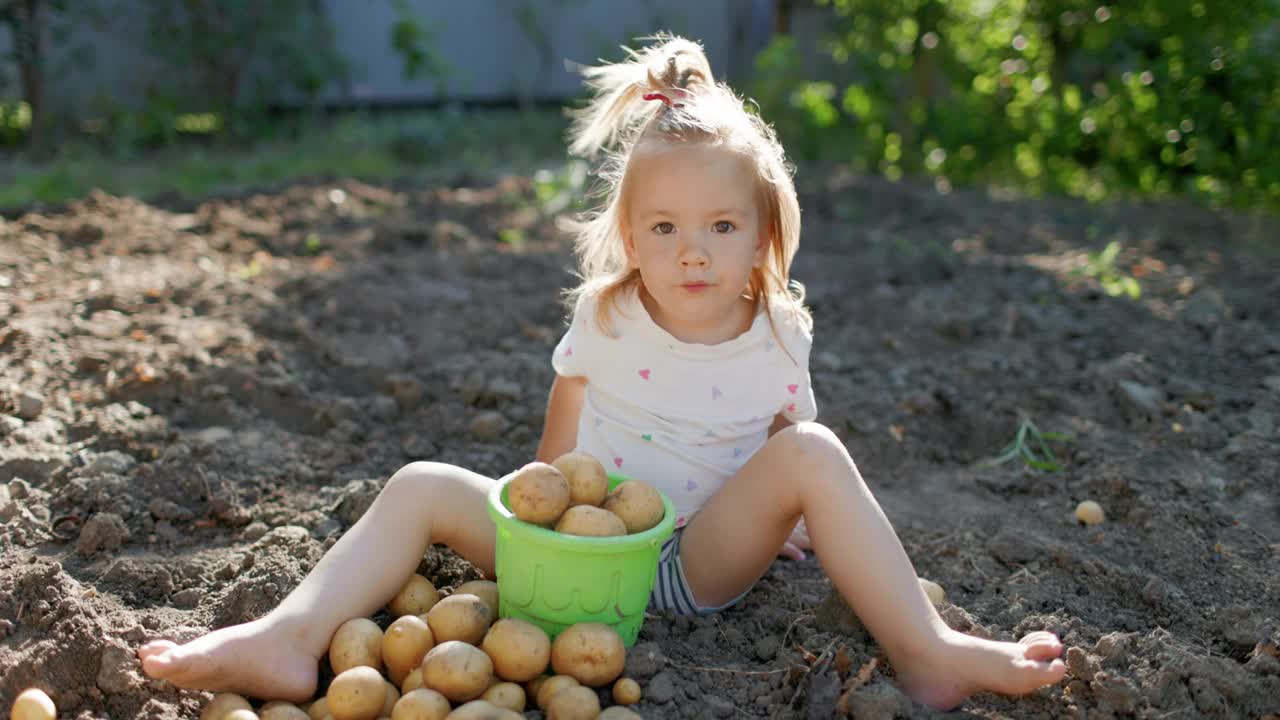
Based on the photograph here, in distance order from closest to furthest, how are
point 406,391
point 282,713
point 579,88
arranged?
point 282,713 → point 406,391 → point 579,88

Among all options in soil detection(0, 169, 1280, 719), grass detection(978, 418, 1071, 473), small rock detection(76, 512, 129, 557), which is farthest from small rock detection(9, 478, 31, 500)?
grass detection(978, 418, 1071, 473)

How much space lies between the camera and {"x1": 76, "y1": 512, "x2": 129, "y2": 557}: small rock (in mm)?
2645

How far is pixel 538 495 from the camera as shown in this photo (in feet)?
6.92

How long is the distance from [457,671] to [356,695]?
0.18 meters

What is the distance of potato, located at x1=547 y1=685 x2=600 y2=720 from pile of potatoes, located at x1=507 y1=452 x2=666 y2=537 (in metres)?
0.29

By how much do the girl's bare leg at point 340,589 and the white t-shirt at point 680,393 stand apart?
1.22ft

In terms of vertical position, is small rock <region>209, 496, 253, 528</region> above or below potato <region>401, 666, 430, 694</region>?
below

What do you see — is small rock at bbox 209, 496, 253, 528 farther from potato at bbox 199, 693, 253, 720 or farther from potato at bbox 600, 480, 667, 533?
potato at bbox 600, 480, 667, 533

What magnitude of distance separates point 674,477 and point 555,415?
355mm

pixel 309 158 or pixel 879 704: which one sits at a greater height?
pixel 879 704

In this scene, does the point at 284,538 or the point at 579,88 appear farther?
the point at 579,88

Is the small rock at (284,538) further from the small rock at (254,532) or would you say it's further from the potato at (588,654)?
the potato at (588,654)

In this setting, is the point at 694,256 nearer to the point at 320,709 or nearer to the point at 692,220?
the point at 692,220

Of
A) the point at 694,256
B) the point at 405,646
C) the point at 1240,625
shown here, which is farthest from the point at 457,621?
the point at 1240,625
